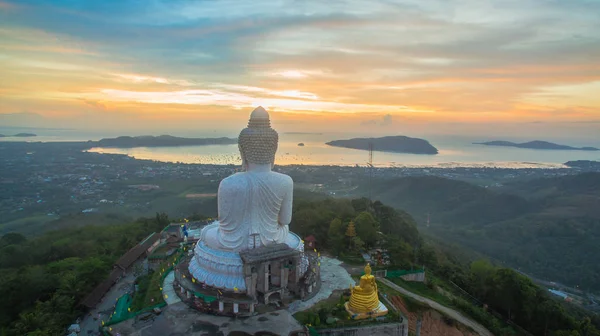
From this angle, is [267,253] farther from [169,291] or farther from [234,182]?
[169,291]

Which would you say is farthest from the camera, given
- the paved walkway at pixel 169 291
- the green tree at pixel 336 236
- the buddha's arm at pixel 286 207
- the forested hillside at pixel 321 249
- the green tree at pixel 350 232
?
the green tree at pixel 350 232

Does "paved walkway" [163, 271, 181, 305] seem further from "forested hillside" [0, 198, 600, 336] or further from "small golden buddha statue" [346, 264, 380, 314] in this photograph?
"small golden buddha statue" [346, 264, 380, 314]

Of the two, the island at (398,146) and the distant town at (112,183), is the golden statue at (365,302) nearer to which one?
the distant town at (112,183)

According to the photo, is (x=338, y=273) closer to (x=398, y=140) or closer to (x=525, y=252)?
(x=525, y=252)

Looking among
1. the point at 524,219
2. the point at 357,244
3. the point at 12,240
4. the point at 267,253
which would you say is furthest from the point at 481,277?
the point at 524,219

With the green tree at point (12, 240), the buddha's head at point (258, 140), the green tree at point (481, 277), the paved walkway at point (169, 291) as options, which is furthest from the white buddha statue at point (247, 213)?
the green tree at point (12, 240)

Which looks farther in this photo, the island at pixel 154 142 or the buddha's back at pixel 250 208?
the island at pixel 154 142
